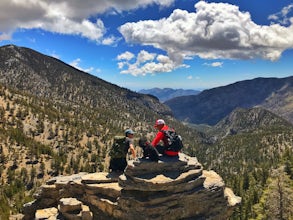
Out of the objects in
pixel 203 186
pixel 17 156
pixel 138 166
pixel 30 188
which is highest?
pixel 138 166

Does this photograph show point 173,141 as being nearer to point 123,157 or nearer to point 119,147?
point 119,147

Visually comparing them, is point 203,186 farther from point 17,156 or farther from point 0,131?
point 0,131

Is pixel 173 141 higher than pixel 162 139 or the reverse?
the reverse

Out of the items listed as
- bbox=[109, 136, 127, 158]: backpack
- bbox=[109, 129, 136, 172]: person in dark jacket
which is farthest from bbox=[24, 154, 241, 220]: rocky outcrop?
bbox=[109, 136, 127, 158]: backpack

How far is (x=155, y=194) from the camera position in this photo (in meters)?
28.8

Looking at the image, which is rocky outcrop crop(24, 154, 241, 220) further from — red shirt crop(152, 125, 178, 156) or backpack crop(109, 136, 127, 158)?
backpack crop(109, 136, 127, 158)

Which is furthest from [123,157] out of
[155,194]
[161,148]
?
[155,194]

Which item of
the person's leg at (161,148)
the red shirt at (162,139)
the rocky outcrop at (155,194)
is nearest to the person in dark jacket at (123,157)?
the rocky outcrop at (155,194)

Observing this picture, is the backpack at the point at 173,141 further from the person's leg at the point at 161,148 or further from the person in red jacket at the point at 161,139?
the person's leg at the point at 161,148

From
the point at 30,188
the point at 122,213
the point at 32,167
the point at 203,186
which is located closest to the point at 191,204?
the point at 203,186

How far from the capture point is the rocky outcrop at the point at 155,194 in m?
28.5

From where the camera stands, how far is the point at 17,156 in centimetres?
17812

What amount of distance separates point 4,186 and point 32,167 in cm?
2858

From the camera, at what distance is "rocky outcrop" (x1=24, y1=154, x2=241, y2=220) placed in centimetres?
2852
